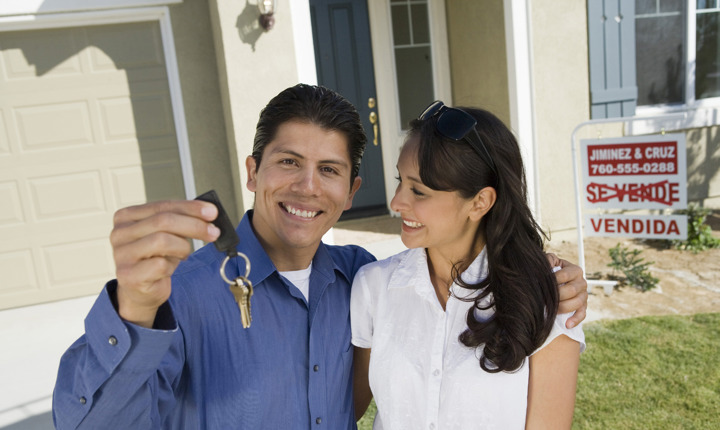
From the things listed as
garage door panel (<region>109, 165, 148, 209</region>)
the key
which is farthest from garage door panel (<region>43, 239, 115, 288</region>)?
the key

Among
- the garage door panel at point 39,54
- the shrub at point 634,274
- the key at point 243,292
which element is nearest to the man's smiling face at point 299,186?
the key at point 243,292

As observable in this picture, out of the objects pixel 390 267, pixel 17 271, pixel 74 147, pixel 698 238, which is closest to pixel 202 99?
pixel 74 147

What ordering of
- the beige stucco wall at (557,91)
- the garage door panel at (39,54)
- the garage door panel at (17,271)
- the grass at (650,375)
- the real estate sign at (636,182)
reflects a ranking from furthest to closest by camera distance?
the beige stucco wall at (557,91), the garage door panel at (17,271), the garage door panel at (39,54), the real estate sign at (636,182), the grass at (650,375)

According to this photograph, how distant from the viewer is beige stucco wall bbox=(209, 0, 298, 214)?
15.7 ft

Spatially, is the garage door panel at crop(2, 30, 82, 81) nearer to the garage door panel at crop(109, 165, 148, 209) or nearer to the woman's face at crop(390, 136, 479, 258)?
the garage door panel at crop(109, 165, 148, 209)

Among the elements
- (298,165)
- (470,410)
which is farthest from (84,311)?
(470,410)

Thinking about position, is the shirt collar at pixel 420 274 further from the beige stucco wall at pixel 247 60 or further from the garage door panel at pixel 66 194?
the garage door panel at pixel 66 194

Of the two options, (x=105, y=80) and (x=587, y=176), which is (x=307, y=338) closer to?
(x=587, y=176)

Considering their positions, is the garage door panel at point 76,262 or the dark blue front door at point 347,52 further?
the dark blue front door at point 347,52

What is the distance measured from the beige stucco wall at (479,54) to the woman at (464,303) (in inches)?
178

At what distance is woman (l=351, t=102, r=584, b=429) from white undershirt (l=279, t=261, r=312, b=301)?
145mm

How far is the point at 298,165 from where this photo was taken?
1.56 m

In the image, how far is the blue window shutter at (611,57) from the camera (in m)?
5.69

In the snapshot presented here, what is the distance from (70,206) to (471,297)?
4.75m
